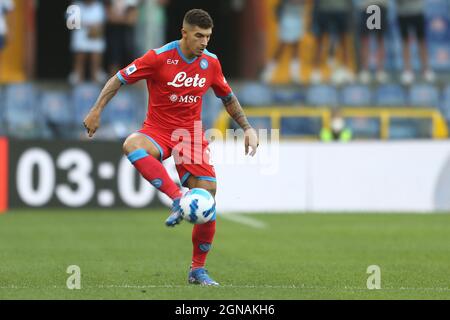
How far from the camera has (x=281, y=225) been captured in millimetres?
16562

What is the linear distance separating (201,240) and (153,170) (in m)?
0.75

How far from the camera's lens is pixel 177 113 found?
30.7 ft

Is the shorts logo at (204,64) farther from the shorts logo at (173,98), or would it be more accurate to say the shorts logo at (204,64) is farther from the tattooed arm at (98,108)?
the tattooed arm at (98,108)

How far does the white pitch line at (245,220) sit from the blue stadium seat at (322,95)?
5126 mm

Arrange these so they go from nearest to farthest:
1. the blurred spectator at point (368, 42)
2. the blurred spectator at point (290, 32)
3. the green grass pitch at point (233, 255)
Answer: the green grass pitch at point (233, 255) → the blurred spectator at point (368, 42) → the blurred spectator at point (290, 32)

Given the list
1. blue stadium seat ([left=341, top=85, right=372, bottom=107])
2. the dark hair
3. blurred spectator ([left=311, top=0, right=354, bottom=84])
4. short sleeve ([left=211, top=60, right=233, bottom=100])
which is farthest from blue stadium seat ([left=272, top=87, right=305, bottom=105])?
the dark hair

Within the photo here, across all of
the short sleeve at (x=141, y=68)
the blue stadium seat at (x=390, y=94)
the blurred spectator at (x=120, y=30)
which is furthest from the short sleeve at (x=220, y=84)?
the blue stadium seat at (x=390, y=94)

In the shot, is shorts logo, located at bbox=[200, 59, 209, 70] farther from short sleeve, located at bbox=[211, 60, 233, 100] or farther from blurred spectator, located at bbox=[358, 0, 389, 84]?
blurred spectator, located at bbox=[358, 0, 389, 84]

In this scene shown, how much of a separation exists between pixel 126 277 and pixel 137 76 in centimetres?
177

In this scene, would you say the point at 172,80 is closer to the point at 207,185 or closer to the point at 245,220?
the point at 207,185

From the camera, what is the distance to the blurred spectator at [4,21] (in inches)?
914

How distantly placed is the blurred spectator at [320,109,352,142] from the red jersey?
11.4m

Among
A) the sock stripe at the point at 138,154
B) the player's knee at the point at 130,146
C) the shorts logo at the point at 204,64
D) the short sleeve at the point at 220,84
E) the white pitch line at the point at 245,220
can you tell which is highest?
the shorts logo at the point at 204,64
